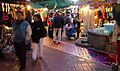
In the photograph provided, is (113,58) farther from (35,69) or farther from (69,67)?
(35,69)

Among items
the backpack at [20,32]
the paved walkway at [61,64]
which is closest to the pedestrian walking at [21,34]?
the backpack at [20,32]

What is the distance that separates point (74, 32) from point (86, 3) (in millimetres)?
2253

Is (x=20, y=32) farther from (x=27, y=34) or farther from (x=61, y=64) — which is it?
(x=61, y=64)

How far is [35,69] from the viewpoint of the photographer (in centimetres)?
891

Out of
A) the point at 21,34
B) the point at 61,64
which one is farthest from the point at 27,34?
the point at 61,64

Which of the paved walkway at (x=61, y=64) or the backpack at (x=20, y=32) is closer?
the backpack at (x=20, y=32)

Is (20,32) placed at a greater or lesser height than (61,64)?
greater

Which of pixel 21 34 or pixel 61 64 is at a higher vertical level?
pixel 21 34

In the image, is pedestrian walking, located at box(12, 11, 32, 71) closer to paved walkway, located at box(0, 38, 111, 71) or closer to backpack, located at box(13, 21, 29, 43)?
backpack, located at box(13, 21, 29, 43)

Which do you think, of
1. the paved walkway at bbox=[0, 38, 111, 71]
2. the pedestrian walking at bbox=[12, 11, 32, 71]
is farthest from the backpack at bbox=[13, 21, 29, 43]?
the paved walkway at bbox=[0, 38, 111, 71]

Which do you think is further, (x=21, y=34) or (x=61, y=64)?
(x=61, y=64)

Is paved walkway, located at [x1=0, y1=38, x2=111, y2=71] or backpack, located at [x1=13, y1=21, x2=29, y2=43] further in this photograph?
paved walkway, located at [x1=0, y1=38, x2=111, y2=71]

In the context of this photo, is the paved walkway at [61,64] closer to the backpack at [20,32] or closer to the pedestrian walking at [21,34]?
the pedestrian walking at [21,34]

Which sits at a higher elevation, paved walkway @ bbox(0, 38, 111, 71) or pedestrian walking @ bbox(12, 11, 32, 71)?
pedestrian walking @ bbox(12, 11, 32, 71)
